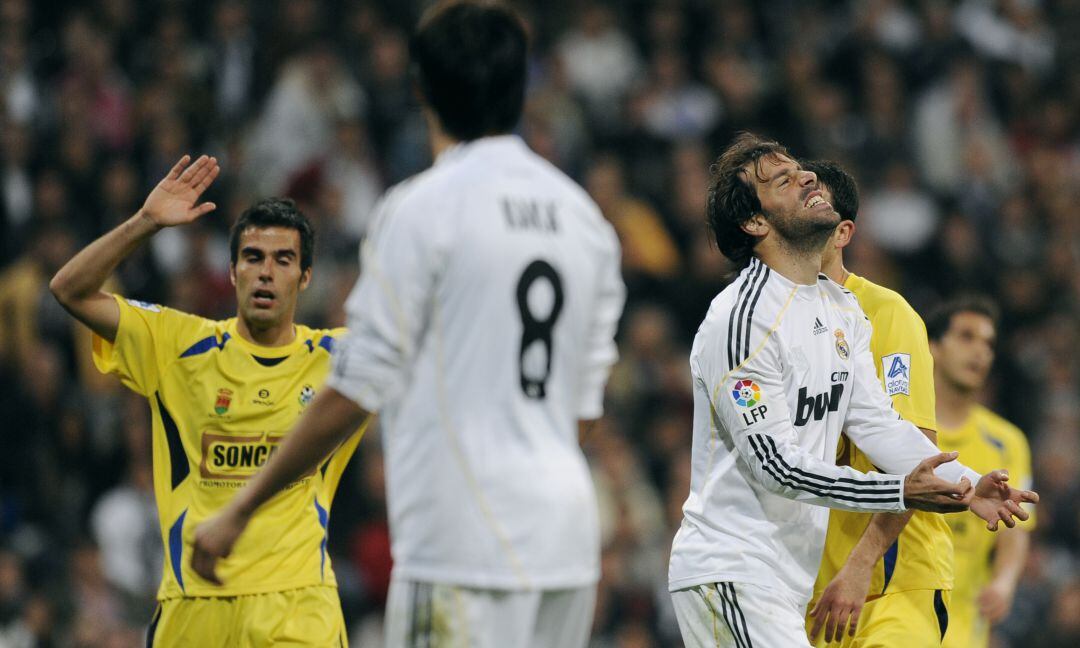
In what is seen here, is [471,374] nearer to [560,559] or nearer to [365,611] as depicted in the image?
[560,559]

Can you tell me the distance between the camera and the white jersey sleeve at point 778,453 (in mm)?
5410

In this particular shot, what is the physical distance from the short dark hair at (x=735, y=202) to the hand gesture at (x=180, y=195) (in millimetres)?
2023

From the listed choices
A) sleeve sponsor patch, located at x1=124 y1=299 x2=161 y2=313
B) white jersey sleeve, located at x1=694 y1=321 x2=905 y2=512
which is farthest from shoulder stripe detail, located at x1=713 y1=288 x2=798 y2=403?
sleeve sponsor patch, located at x1=124 y1=299 x2=161 y2=313

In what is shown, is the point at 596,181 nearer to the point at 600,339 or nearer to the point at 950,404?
the point at 950,404

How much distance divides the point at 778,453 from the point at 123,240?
2731 millimetres

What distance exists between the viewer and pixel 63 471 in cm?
1244

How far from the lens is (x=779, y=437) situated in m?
5.46

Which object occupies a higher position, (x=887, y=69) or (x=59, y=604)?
(x=887, y=69)

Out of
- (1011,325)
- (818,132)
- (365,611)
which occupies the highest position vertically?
(818,132)

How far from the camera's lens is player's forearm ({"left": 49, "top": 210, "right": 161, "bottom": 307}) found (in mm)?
6055

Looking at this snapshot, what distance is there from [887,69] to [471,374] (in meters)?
13.1

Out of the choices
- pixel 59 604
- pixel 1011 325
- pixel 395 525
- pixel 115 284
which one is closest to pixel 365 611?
pixel 59 604

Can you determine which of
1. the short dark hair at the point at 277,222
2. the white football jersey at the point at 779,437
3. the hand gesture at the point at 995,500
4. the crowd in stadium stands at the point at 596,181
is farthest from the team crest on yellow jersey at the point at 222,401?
the crowd in stadium stands at the point at 596,181

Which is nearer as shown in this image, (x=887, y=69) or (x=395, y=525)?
(x=395, y=525)
